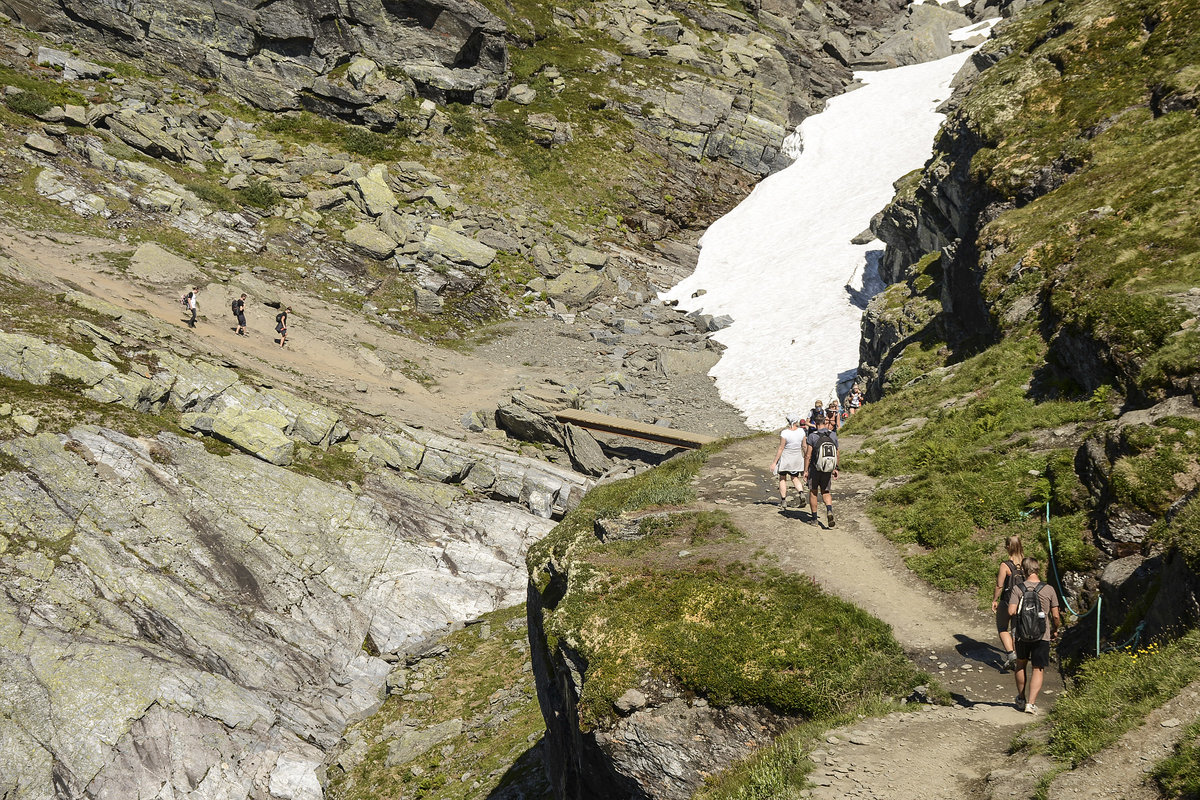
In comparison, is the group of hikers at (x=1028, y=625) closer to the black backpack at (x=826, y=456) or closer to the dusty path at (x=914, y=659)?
the dusty path at (x=914, y=659)

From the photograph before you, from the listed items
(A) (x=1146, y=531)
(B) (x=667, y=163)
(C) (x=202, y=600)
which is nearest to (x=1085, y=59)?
(A) (x=1146, y=531)

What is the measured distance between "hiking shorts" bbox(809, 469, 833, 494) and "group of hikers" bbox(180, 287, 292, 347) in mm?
32864

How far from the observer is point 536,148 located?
71125 millimetres

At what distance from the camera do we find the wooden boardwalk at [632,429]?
38562 millimetres

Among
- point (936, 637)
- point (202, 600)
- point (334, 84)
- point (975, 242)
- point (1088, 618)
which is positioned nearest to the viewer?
point (1088, 618)

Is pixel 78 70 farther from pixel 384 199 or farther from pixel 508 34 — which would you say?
pixel 508 34

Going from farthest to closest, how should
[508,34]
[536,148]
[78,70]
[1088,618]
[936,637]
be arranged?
[508,34], [536,148], [78,70], [936,637], [1088,618]

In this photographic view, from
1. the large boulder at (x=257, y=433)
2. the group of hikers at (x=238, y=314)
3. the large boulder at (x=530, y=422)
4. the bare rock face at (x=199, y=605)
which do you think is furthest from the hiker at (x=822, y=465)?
the group of hikers at (x=238, y=314)

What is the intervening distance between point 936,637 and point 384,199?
178 feet

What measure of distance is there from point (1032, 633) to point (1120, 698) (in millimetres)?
1325

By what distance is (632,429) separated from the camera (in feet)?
129

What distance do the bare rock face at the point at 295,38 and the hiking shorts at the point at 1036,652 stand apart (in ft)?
224

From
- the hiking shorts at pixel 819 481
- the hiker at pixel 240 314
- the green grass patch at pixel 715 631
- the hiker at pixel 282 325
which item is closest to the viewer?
the green grass patch at pixel 715 631

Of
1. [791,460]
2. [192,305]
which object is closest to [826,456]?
[791,460]
